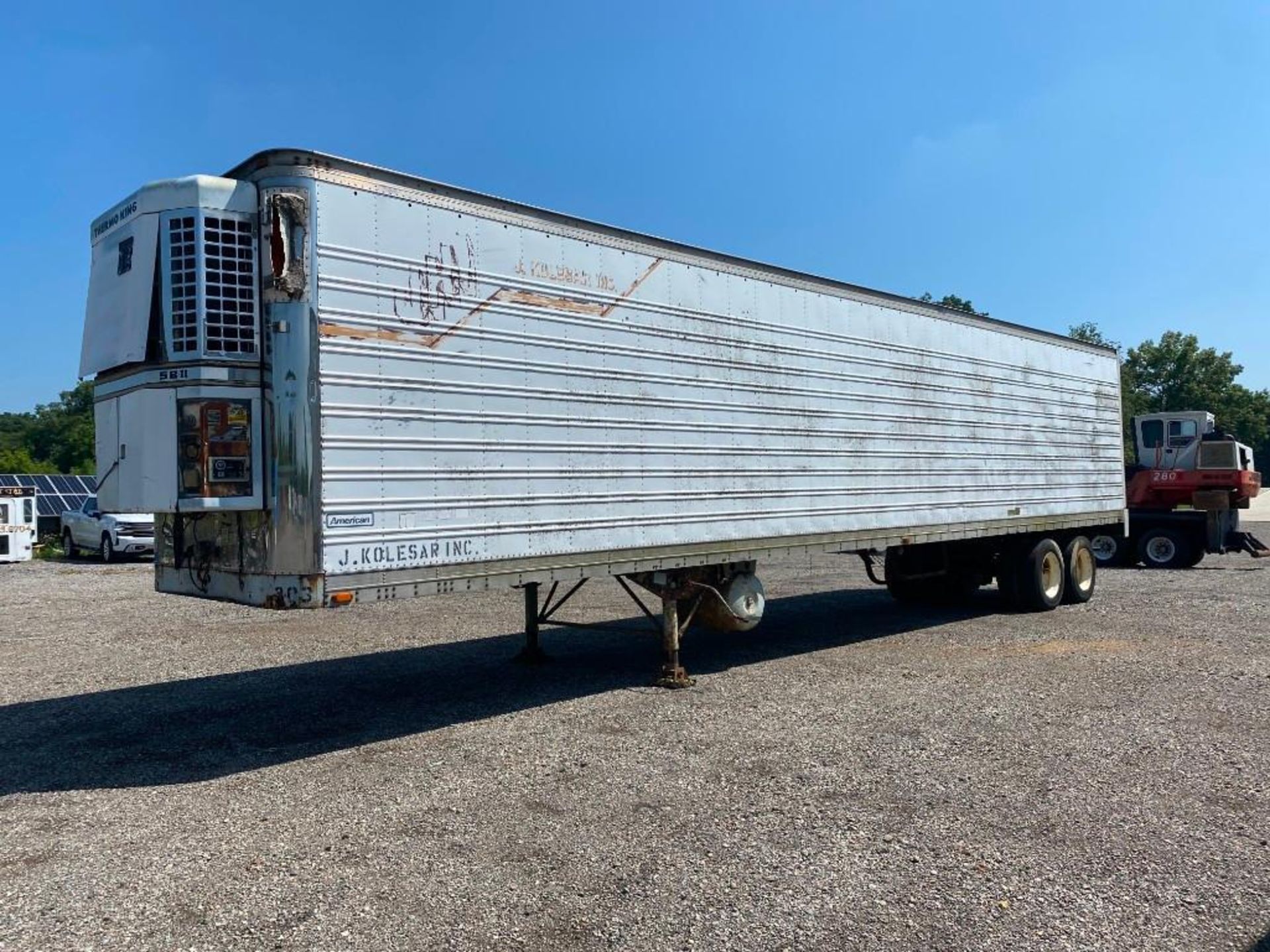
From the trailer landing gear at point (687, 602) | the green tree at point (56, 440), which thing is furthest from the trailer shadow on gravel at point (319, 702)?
the green tree at point (56, 440)

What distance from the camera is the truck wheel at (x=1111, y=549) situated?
20.3 meters

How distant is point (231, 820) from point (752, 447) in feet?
17.8

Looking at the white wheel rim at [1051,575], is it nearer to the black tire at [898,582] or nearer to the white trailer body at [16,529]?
the black tire at [898,582]

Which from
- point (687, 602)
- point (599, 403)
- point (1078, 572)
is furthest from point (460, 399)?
point (1078, 572)

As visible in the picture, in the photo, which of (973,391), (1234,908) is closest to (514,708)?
(1234,908)

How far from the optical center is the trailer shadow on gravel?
252 inches

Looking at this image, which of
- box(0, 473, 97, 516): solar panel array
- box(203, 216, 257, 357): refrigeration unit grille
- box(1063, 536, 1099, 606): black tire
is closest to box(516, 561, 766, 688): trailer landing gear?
box(203, 216, 257, 357): refrigeration unit grille

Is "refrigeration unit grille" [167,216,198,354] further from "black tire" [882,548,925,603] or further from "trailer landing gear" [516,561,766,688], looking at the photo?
"black tire" [882,548,925,603]

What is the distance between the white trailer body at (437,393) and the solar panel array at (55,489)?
1035 inches

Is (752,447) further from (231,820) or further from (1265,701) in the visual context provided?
(231,820)

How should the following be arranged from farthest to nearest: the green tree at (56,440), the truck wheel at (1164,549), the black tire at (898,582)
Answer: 1. the green tree at (56,440)
2. the truck wheel at (1164,549)
3. the black tire at (898,582)

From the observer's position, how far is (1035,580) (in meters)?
12.7

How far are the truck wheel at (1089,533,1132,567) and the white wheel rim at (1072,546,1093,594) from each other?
6833mm

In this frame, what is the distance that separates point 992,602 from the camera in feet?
46.0
